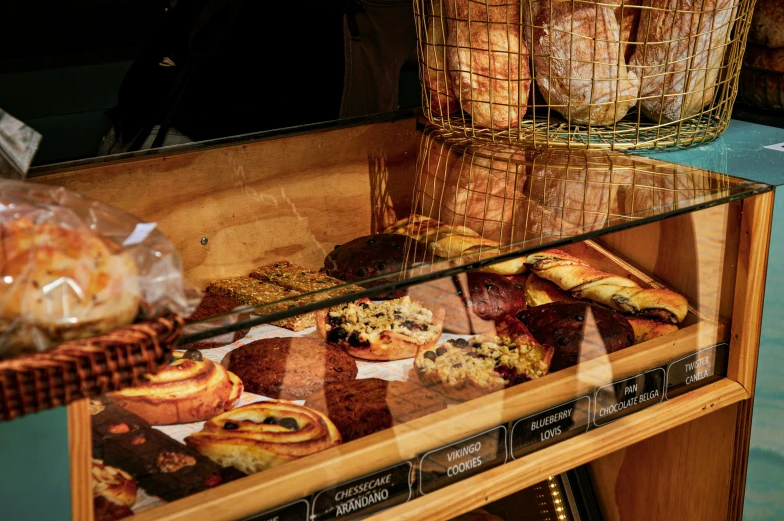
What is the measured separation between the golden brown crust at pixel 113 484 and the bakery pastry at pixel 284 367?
0.18 m

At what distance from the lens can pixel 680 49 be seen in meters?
1.22

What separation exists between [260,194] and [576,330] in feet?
1.63

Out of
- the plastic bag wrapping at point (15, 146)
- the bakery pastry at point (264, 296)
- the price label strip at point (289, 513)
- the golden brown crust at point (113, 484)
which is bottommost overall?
the price label strip at point (289, 513)

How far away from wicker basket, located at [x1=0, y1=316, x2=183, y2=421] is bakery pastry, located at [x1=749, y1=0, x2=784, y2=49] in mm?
1405

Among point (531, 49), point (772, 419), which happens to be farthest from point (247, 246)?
point (772, 419)

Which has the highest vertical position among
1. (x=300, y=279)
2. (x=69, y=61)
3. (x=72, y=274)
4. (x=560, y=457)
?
(x=69, y=61)

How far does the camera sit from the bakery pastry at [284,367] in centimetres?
99

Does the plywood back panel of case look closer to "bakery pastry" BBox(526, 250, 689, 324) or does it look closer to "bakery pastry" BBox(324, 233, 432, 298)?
"bakery pastry" BBox(324, 233, 432, 298)

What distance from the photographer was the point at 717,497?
1355mm

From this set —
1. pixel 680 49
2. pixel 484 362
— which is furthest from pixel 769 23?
pixel 484 362

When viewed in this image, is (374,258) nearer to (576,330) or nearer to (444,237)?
(444,237)

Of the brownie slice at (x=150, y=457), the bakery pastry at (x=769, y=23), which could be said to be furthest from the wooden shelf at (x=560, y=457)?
the bakery pastry at (x=769, y=23)

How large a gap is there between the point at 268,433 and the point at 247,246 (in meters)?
0.25

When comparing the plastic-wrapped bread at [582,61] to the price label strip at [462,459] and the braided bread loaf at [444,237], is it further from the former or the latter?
the price label strip at [462,459]
